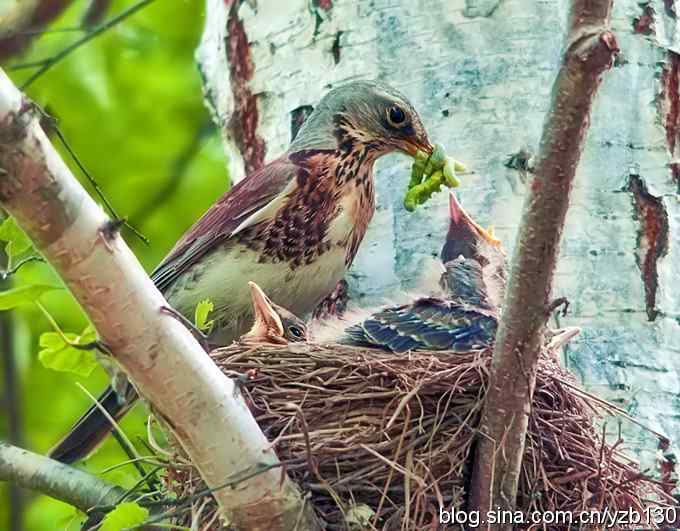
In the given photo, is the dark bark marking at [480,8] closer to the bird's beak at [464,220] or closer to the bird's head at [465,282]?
the bird's beak at [464,220]

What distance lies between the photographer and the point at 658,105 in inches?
165

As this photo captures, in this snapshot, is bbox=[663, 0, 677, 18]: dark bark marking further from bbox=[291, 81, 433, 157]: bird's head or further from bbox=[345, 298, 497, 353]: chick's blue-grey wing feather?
bbox=[345, 298, 497, 353]: chick's blue-grey wing feather

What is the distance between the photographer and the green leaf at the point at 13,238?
2.97 metres

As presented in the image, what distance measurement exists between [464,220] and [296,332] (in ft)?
2.25

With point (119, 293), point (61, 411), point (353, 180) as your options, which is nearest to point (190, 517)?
point (119, 293)

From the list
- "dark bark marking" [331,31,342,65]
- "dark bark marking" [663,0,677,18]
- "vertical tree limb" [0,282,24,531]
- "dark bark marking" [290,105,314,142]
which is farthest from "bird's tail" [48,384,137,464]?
"dark bark marking" [663,0,677,18]

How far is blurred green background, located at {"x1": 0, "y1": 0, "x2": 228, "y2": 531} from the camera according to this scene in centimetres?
581

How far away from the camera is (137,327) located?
281cm

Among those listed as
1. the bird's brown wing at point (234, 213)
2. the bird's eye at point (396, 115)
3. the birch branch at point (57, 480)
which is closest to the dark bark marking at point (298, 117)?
the bird's brown wing at point (234, 213)

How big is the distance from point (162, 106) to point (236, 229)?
9.34 feet

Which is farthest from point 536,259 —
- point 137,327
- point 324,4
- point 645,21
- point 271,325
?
point 324,4

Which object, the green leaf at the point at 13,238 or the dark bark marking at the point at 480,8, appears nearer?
the green leaf at the point at 13,238

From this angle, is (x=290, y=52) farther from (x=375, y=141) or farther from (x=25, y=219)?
(x=25, y=219)

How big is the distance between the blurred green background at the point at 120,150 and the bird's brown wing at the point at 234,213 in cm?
121
